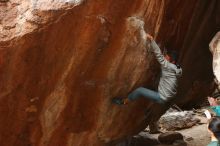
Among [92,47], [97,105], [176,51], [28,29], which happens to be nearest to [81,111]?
[97,105]

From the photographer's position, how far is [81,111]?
8.87 m

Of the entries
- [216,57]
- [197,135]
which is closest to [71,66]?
[216,57]

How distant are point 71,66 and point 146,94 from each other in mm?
1951

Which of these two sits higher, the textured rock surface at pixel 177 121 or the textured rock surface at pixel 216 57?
the textured rock surface at pixel 216 57

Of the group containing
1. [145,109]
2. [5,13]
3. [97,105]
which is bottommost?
[145,109]

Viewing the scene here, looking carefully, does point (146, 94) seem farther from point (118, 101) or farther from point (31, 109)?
point (31, 109)

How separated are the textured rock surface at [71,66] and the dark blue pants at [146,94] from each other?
0.21 m

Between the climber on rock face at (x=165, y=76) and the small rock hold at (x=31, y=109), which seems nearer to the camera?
the small rock hold at (x=31, y=109)

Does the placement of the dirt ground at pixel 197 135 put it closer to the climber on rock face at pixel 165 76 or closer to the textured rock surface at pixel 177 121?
the textured rock surface at pixel 177 121

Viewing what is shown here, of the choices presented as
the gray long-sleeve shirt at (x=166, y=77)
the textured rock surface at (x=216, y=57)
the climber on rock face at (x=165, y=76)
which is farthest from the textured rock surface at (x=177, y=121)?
the gray long-sleeve shirt at (x=166, y=77)

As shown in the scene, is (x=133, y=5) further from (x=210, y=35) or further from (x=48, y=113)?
(x=210, y=35)

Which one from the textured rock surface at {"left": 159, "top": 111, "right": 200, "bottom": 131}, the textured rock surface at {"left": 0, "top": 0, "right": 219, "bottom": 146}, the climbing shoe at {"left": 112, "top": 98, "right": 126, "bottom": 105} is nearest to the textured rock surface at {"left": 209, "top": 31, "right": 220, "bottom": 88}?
the textured rock surface at {"left": 0, "top": 0, "right": 219, "bottom": 146}

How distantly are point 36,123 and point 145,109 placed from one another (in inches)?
143

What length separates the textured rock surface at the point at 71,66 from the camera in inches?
289
